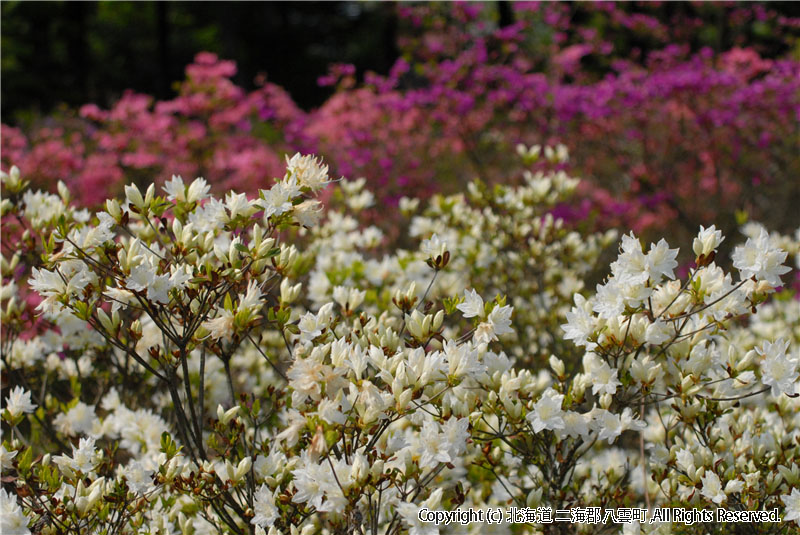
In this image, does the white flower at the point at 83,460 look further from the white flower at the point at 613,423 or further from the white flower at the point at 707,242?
the white flower at the point at 707,242

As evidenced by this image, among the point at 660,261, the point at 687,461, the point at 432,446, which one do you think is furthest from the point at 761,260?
the point at 432,446

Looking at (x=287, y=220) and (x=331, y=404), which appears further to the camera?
(x=287, y=220)

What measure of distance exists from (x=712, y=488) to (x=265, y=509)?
3.57 ft

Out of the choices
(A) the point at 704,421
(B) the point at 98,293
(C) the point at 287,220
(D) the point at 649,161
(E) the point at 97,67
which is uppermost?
(E) the point at 97,67

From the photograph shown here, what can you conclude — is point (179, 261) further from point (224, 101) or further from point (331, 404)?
point (224, 101)

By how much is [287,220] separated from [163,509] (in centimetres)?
94

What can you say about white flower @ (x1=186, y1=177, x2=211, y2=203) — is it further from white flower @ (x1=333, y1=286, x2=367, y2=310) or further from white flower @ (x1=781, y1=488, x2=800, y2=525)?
white flower @ (x1=781, y1=488, x2=800, y2=525)

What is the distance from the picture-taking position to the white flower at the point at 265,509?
65.7 inches

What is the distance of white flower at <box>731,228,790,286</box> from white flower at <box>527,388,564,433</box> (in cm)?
53

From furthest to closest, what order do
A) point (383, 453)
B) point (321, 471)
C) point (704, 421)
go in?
1. point (704, 421)
2. point (383, 453)
3. point (321, 471)

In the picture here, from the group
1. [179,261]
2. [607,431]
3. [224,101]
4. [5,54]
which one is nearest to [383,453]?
[607,431]

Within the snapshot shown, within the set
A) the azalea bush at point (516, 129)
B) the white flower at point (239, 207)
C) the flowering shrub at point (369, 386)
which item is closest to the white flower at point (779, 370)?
the flowering shrub at point (369, 386)

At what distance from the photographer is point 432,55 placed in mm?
7418

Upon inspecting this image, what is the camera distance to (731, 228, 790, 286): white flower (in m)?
1.64
